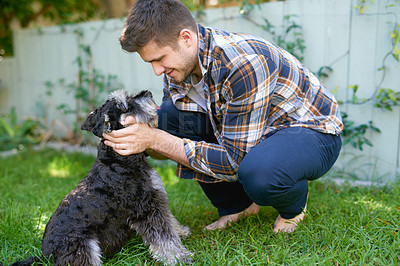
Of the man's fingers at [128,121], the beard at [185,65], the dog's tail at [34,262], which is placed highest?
the beard at [185,65]

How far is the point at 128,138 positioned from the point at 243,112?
77cm

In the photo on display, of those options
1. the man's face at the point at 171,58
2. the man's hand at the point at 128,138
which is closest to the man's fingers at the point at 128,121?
the man's hand at the point at 128,138

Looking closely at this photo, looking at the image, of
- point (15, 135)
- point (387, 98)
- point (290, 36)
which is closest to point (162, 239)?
point (387, 98)

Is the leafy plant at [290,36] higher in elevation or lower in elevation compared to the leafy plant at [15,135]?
higher

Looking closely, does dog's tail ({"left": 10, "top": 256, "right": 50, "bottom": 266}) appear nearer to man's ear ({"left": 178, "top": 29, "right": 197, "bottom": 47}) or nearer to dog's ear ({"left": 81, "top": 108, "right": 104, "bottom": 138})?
dog's ear ({"left": 81, "top": 108, "right": 104, "bottom": 138})

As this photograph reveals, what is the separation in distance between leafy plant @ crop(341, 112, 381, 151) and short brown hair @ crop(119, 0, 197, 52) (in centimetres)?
230

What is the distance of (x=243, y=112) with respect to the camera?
233 cm

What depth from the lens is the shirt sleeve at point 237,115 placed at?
2.27 m

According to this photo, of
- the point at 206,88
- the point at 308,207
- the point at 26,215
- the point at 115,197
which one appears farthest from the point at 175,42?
the point at 26,215

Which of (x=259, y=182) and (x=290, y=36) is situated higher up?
(x=290, y=36)

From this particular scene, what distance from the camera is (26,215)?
310 centimetres

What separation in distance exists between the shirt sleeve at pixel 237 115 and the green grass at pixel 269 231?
1.65 ft

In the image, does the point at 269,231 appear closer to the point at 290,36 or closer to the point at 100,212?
the point at 100,212

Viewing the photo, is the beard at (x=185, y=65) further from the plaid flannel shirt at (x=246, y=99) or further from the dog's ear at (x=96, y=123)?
the dog's ear at (x=96, y=123)
